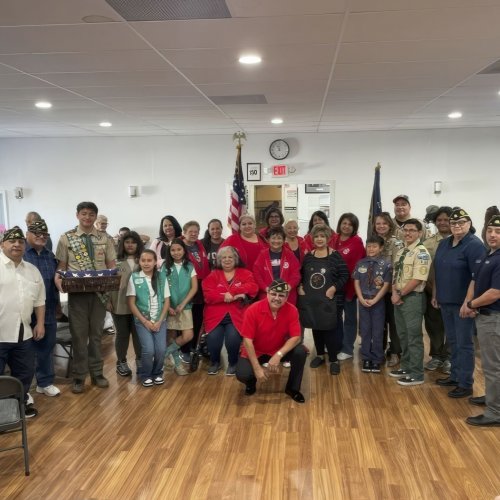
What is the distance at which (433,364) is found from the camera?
454 centimetres

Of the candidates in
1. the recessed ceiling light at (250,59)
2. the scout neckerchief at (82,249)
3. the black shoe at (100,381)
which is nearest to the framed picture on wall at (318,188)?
the recessed ceiling light at (250,59)

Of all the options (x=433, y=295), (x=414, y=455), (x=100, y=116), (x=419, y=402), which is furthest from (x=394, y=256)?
(x=100, y=116)

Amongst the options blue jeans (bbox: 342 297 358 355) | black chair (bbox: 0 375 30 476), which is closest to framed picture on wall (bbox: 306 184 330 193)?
blue jeans (bbox: 342 297 358 355)

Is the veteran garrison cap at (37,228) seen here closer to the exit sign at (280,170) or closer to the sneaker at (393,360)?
the sneaker at (393,360)

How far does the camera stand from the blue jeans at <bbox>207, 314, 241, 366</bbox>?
14.4ft

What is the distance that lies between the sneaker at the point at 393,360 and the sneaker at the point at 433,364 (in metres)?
0.29

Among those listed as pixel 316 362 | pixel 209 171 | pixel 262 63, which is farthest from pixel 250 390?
pixel 209 171

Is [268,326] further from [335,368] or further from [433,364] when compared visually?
[433,364]

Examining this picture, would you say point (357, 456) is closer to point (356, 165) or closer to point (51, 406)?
point (51, 406)

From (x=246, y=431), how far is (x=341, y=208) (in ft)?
17.4

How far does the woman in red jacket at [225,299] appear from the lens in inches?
171

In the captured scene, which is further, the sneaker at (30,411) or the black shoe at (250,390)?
the black shoe at (250,390)

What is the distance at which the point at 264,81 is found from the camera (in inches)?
166

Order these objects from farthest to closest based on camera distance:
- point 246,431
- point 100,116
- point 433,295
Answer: point 100,116, point 433,295, point 246,431
